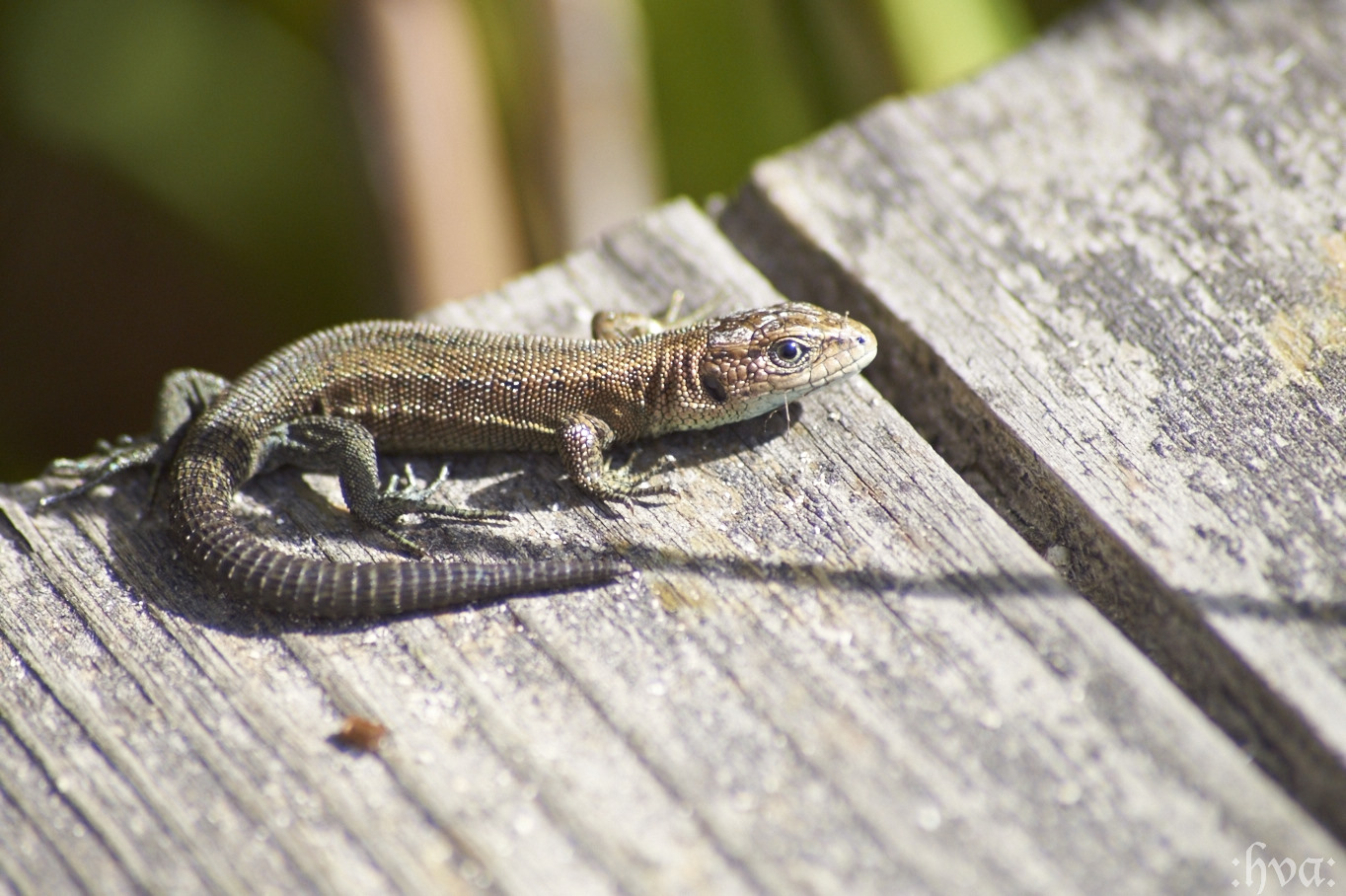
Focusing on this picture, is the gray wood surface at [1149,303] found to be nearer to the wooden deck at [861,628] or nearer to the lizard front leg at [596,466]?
the wooden deck at [861,628]

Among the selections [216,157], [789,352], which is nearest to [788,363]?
[789,352]

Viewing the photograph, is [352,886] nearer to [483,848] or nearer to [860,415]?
[483,848]

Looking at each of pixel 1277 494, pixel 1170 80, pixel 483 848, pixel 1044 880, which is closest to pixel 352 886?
pixel 483 848

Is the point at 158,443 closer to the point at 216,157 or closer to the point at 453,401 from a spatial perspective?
the point at 453,401

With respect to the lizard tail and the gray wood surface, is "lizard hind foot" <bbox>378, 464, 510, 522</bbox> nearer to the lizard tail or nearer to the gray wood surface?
the lizard tail

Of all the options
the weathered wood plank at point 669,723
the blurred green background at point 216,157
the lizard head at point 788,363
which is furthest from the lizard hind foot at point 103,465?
the lizard head at point 788,363

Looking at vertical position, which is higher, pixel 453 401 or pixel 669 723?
pixel 453 401

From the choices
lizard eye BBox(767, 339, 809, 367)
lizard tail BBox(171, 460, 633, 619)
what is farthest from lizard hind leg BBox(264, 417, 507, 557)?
lizard eye BBox(767, 339, 809, 367)
